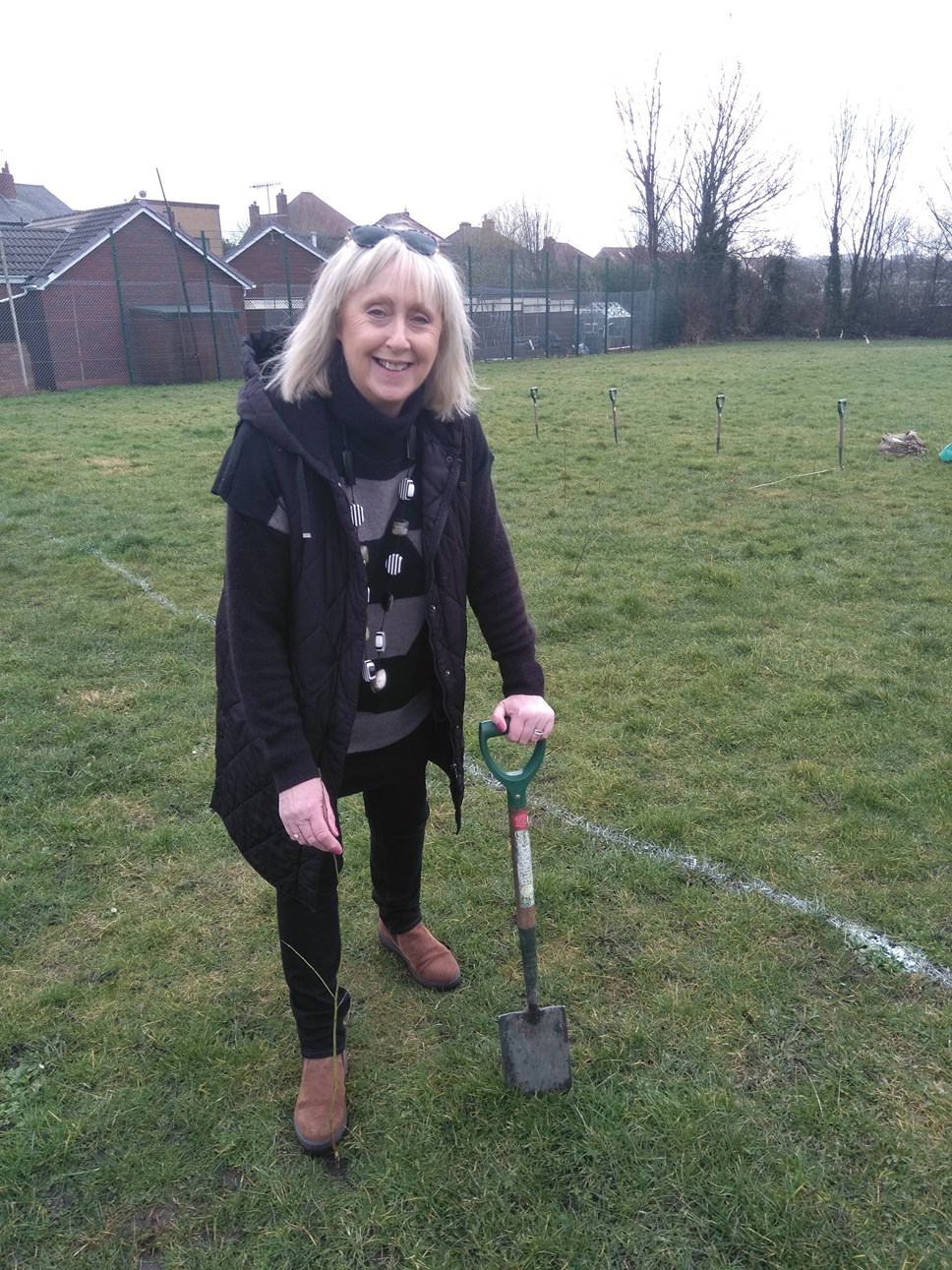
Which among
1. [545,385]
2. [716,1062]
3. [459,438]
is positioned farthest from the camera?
[545,385]

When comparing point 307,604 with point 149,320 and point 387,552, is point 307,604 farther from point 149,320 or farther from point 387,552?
point 149,320

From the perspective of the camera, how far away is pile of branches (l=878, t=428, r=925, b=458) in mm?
10109

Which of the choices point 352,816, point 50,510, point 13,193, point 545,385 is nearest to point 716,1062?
point 352,816

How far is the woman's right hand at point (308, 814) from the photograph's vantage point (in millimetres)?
1818

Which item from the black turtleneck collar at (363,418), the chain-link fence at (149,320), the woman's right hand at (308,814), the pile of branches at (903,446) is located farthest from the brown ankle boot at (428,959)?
the chain-link fence at (149,320)

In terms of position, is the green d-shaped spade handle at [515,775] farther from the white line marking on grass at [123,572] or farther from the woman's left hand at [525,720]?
the white line marking on grass at [123,572]

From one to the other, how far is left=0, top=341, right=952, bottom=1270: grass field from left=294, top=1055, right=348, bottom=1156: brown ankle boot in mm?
51

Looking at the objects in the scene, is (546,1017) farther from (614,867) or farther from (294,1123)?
(614,867)

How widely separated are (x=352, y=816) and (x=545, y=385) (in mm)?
16262

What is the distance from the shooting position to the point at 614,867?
3180 millimetres

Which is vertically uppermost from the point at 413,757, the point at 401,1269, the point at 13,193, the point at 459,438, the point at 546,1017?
the point at 13,193

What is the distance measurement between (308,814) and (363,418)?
0.77 m

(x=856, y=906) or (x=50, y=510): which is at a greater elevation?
(x=50, y=510)

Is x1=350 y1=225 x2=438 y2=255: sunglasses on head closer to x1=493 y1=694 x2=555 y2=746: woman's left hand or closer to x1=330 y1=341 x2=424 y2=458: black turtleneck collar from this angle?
x1=330 y1=341 x2=424 y2=458: black turtleneck collar
